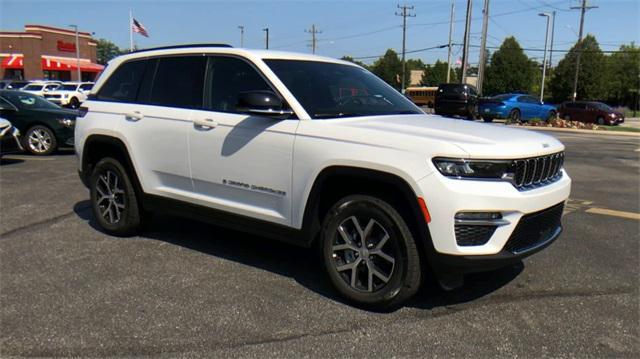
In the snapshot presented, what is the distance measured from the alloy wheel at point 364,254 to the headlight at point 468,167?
60 cm

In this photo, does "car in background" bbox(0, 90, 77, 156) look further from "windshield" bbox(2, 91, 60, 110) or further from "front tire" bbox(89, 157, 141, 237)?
"front tire" bbox(89, 157, 141, 237)

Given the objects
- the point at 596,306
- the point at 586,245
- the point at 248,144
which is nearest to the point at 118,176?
the point at 248,144

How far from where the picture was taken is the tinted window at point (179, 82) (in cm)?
477

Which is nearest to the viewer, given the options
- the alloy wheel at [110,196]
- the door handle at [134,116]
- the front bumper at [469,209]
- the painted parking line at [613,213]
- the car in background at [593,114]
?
the front bumper at [469,209]

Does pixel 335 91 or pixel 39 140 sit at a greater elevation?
pixel 335 91

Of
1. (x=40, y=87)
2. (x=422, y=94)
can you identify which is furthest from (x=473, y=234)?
(x=422, y=94)

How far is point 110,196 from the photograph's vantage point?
5.55 metres

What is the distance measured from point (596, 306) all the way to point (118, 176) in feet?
14.3

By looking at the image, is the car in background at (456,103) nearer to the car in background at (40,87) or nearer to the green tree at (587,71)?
the car in background at (40,87)

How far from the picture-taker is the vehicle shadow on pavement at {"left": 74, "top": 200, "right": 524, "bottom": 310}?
4113mm

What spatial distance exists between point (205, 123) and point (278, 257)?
1.40 metres

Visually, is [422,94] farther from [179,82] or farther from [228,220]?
[228,220]

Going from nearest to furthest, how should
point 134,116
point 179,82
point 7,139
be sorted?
point 179,82
point 134,116
point 7,139

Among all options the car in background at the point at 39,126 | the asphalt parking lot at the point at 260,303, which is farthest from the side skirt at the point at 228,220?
the car in background at the point at 39,126
